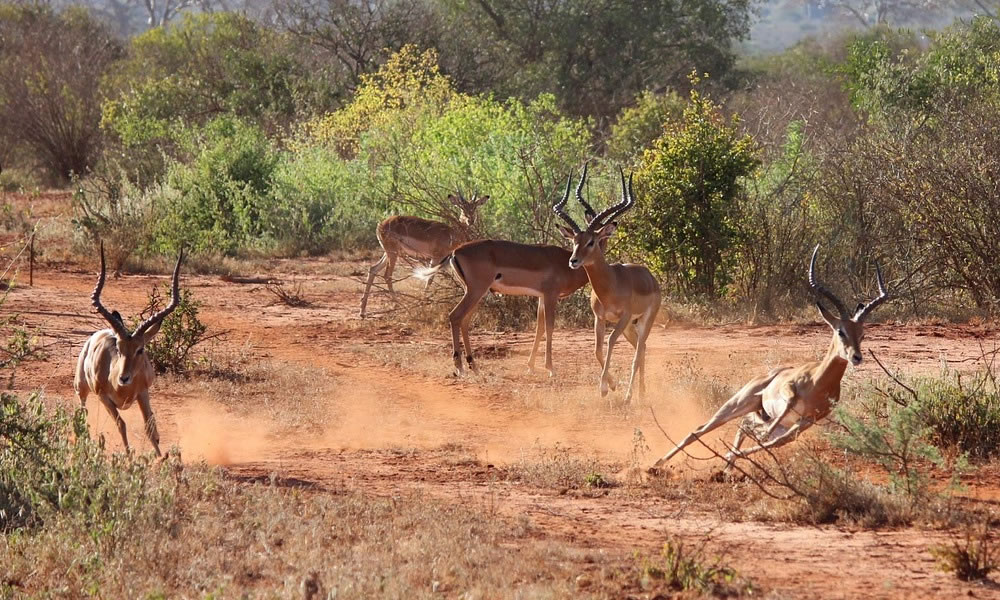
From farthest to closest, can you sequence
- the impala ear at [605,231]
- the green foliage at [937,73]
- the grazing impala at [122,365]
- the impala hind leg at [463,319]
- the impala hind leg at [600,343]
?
the green foliage at [937,73] → the impala hind leg at [463,319] → the impala ear at [605,231] → the impala hind leg at [600,343] → the grazing impala at [122,365]

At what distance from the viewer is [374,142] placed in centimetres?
2039

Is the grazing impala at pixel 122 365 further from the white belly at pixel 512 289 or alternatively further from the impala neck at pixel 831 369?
the white belly at pixel 512 289

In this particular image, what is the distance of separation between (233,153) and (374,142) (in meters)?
2.42

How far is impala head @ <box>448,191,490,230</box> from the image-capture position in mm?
15719

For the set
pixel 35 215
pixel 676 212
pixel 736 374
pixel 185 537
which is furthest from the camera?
pixel 35 215

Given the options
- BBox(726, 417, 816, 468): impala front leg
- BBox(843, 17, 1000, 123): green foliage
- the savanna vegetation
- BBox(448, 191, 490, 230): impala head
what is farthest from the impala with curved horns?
BBox(843, 17, 1000, 123): green foliage

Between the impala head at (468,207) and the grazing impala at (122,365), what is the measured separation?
734 centimetres

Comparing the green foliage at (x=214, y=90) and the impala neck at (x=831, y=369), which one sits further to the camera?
the green foliage at (x=214, y=90)

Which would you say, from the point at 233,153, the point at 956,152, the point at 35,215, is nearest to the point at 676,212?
the point at 956,152

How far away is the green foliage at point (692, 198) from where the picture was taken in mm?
14484

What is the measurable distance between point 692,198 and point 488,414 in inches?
207

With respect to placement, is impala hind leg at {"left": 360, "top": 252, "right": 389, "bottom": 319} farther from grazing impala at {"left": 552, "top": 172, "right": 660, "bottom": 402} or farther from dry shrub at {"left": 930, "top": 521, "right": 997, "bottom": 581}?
dry shrub at {"left": 930, "top": 521, "right": 997, "bottom": 581}

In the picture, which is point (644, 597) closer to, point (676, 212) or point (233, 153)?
point (676, 212)

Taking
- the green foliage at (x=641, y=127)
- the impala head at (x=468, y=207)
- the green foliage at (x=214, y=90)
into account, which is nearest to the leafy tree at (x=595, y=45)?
the green foliage at (x=214, y=90)
